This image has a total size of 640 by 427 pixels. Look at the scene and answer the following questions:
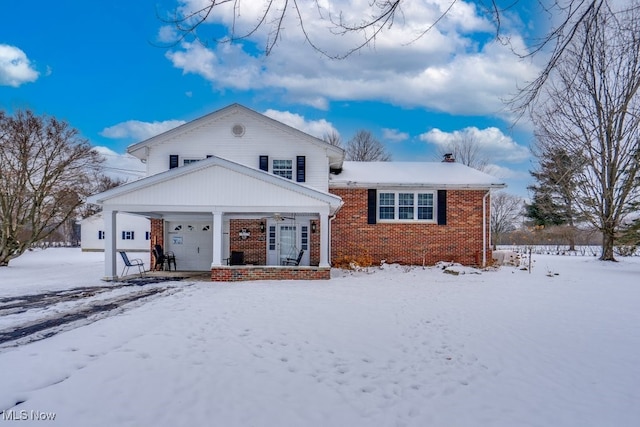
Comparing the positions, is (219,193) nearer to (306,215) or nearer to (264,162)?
(264,162)

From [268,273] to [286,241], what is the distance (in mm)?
3188

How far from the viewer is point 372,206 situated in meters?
15.4

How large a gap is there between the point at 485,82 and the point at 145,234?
103 feet

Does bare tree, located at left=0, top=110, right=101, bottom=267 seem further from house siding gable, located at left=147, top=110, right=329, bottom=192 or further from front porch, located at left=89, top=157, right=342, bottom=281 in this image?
front porch, located at left=89, top=157, right=342, bottom=281

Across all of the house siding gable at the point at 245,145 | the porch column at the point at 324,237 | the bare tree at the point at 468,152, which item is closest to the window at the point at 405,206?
the house siding gable at the point at 245,145

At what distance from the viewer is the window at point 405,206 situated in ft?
51.0

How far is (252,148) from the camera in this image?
49.3ft

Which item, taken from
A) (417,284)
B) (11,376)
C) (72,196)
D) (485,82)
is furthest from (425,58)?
(72,196)

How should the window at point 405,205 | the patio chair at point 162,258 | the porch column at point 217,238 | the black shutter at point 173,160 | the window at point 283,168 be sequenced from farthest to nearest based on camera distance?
the window at point 405,205 → the window at point 283,168 → the black shutter at point 173,160 → the patio chair at point 162,258 → the porch column at point 217,238

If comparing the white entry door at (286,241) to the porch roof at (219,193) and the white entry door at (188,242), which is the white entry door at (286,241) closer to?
the white entry door at (188,242)

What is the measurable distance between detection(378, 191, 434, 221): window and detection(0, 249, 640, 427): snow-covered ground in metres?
7.10

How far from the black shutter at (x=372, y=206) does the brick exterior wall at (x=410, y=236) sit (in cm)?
16

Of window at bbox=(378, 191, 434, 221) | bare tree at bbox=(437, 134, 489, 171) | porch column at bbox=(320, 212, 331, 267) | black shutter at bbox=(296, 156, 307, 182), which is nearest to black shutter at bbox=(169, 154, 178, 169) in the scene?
black shutter at bbox=(296, 156, 307, 182)

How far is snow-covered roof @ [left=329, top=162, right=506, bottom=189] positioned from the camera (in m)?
15.2
